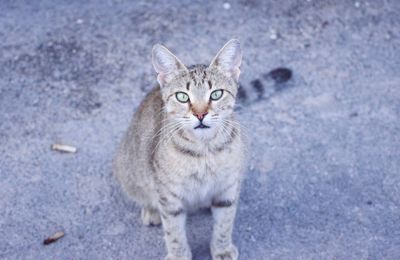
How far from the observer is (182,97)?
3221 millimetres

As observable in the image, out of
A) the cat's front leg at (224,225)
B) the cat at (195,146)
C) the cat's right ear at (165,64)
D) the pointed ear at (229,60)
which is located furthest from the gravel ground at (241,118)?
the cat's right ear at (165,64)

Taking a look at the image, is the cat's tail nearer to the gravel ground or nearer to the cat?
the gravel ground

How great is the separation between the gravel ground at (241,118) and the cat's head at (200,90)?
963mm

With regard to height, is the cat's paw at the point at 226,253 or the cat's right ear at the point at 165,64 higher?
the cat's right ear at the point at 165,64

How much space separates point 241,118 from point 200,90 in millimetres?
1447

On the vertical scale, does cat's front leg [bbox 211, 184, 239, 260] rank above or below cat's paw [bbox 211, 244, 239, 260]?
above

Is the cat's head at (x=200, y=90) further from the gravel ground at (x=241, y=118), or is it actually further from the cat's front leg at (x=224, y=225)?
the gravel ground at (x=241, y=118)

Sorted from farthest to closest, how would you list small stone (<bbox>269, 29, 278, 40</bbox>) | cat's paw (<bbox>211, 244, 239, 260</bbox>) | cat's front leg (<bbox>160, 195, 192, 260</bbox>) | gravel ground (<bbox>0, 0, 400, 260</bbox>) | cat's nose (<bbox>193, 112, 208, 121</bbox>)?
small stone (<bbox>269, 29, 278, 40</bbox>) < gravel ground (<bbox>0, 0, 400, 260</bbox>) < cat's paw (<bbox>211, 244, 239, 260</bbox>) < cat's front leg (<bbox>160, 195, 192, 260</bbox>) < cat's nose (<bbox>193, 112, 208, 121</bbox>)

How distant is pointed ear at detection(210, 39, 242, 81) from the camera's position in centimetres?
326

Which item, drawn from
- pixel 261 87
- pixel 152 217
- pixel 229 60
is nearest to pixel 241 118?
pixel 261 87

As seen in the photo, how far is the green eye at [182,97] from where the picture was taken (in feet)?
10.5

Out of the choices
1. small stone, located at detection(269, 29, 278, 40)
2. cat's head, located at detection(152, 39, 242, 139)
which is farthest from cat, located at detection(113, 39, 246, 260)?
small stone, located at detection(269, 29, 278, 40)

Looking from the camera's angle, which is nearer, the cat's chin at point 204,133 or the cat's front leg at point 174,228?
the cat's chin at point 204,133

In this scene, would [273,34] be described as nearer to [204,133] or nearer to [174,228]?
[204,133]
